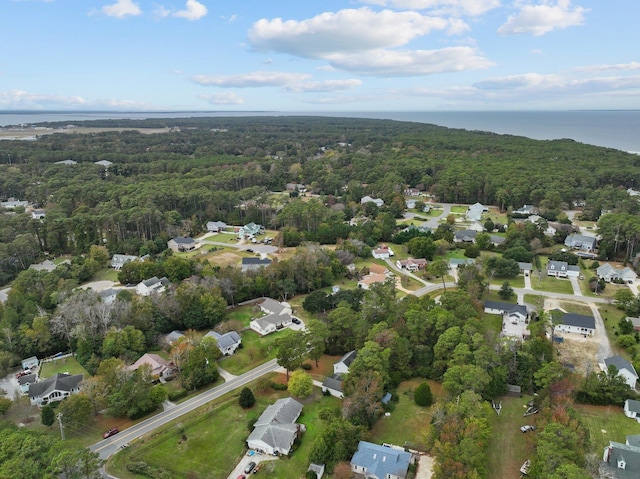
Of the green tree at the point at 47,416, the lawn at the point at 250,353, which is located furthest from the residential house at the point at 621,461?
the green tree at the point at 47,416

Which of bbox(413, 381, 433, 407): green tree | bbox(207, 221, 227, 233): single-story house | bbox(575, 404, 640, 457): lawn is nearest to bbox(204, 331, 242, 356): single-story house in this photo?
bbox(413, 381, 433, 407): green tree

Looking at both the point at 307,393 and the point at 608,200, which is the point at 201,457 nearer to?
the point at 307,393

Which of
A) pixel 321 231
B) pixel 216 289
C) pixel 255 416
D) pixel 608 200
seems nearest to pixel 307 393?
pixel 255 416

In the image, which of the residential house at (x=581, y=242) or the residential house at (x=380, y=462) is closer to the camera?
the residential house at (x=380, y=462)

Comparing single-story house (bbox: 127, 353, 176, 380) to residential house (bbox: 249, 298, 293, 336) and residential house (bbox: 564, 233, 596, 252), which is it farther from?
residential house (bbox: 564, 233, 596, 252)

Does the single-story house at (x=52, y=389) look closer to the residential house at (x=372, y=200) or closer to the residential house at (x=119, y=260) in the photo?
the residential house at (x=119, y=260)

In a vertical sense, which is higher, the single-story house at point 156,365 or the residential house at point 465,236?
the residential house at point 465,236

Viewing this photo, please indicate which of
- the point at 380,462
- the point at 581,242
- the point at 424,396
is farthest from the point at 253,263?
the point at 581,242
